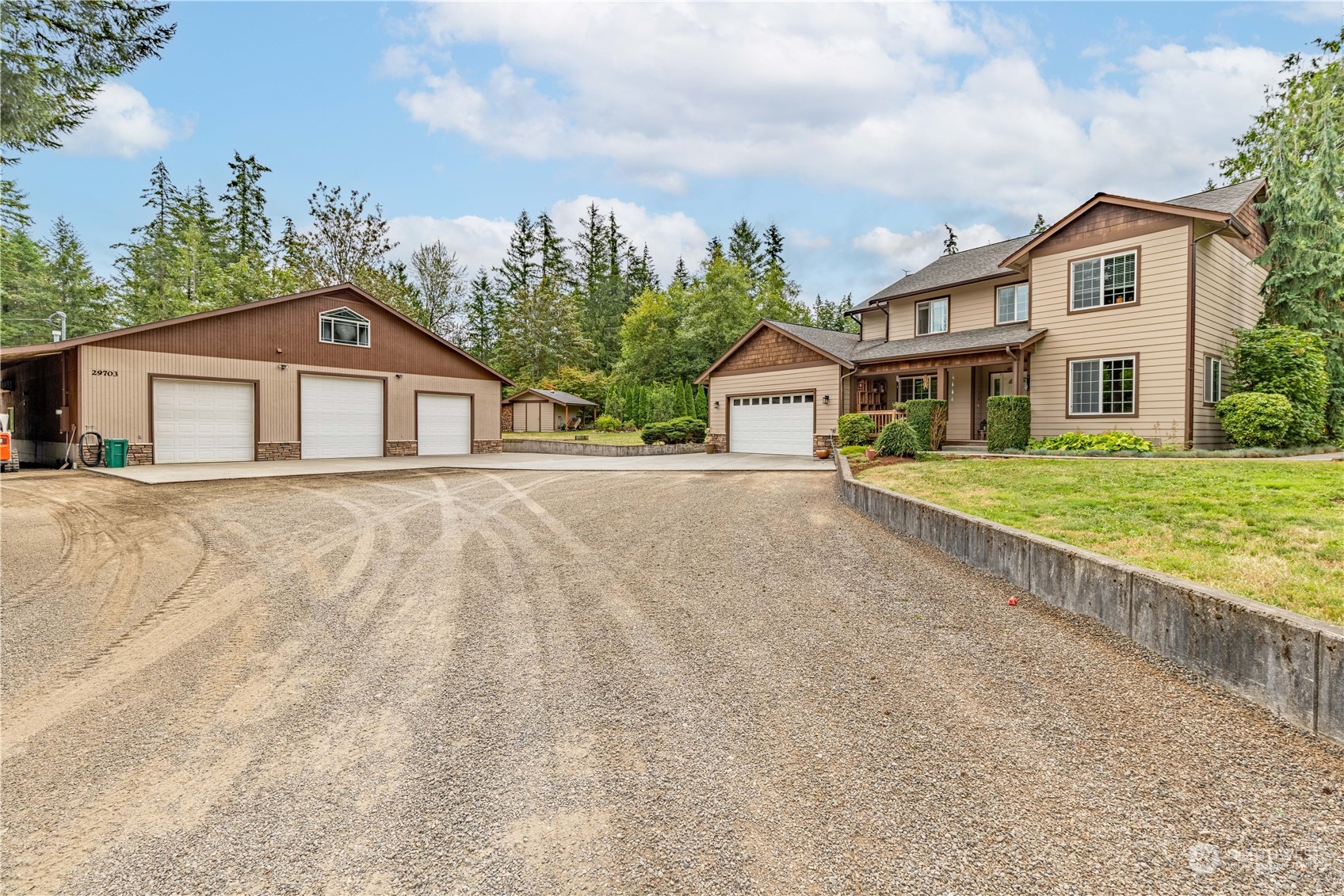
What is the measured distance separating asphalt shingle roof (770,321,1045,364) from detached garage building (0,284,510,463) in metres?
13.1

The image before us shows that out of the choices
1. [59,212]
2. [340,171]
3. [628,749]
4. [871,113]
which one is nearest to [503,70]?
[871,113]

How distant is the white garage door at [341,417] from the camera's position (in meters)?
19.9

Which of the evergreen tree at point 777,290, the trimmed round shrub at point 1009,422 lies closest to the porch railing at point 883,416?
the trimmed round shrub at point 1009,422

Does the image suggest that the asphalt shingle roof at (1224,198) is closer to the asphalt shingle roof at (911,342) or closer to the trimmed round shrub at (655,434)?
the asphalt shingle roof at (911,342)

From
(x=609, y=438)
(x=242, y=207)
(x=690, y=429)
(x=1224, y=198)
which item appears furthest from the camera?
(x=242, y=207)

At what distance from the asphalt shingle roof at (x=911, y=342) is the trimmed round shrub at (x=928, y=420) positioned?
154 centimetres

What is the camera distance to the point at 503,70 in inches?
565

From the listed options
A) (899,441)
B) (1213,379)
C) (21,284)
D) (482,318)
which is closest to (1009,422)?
(899,441)

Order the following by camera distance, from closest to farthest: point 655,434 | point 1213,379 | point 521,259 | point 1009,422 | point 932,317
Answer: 1. point 1213,379
2. point 1009,422
3. point 932,317
4. point 655,434
5. point 521,259

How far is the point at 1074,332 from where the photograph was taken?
49.9ft

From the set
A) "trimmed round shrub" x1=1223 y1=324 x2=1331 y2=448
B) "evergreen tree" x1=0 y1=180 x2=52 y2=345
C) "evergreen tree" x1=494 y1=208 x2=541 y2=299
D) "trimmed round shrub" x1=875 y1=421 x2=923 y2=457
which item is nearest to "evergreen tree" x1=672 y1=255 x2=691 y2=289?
"evergreen tree" x1=494 y1=208 x2=541 y2=299

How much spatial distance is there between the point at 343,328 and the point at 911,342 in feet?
60.8

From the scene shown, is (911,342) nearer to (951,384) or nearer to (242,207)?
(951,384)

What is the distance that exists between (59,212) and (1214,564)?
60418 millimetres
